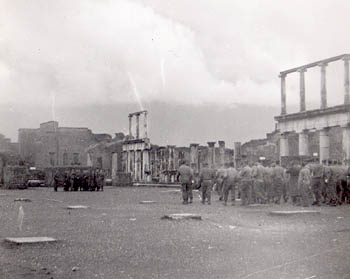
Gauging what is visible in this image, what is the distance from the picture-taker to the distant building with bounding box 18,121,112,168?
8188 centimetres

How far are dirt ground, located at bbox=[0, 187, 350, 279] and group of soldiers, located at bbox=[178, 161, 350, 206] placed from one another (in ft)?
20.3

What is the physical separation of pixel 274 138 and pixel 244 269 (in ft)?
185

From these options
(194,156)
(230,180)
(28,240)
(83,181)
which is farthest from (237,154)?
(28,240)

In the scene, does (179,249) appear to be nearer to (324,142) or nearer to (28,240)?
(28,240)

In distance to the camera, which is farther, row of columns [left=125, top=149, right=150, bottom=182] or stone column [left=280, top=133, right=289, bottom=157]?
row of columns [left=125, top=149, right=150, bottom=182]

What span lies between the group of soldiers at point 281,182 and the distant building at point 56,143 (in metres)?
60.6

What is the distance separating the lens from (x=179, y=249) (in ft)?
29.7

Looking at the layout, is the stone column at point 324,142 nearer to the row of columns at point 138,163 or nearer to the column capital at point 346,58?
the column capital at point 346,58

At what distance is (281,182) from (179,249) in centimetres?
1400

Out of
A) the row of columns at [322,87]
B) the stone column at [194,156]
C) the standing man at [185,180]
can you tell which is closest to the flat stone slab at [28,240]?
the standing man at [185,180]

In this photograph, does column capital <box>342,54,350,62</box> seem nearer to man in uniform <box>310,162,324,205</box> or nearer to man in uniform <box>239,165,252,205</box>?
man in uniform <box>310,162,324,205</box>

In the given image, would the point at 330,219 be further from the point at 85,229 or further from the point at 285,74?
the point at 285,74

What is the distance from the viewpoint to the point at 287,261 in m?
7.96

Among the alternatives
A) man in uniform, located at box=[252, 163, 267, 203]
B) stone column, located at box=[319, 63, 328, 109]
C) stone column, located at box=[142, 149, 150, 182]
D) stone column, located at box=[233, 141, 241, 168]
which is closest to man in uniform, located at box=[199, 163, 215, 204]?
man in uniform, located at box=[252, 163, 267, 203]
